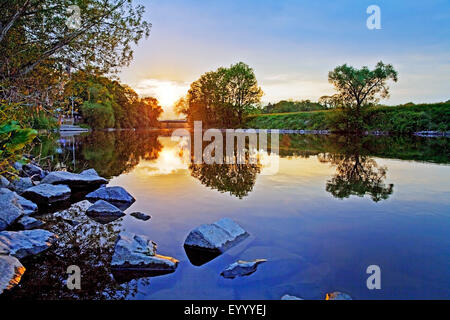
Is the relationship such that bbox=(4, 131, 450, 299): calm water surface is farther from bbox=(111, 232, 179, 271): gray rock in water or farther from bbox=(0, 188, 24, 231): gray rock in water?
bbox=(0, 188, 24, 231): gray rock in water

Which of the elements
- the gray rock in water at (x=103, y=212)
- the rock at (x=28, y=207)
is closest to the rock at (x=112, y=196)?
the gray rock in water at (x=103, y=212)

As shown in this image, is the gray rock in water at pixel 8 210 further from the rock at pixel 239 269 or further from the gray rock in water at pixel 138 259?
the rock at pixel 239 269

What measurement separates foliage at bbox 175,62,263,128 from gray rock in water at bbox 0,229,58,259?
60.3 meters

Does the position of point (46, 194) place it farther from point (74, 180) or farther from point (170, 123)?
point (170, 123)

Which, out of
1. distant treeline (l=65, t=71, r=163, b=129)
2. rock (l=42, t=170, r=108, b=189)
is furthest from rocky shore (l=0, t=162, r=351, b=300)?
distant treeline (l=65, t=71, r=163, b=129)

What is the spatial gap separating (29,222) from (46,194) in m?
2.08

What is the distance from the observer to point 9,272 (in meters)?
3.79

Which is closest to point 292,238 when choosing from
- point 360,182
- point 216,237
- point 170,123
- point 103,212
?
point 216,237

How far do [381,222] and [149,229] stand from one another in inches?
184

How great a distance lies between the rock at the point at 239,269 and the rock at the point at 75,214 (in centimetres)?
362

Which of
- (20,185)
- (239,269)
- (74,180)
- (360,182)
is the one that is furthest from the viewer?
(360,182)

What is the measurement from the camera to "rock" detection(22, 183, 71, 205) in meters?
7.48

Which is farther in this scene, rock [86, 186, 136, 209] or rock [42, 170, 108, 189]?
rock [42, 170, 108, 189]
